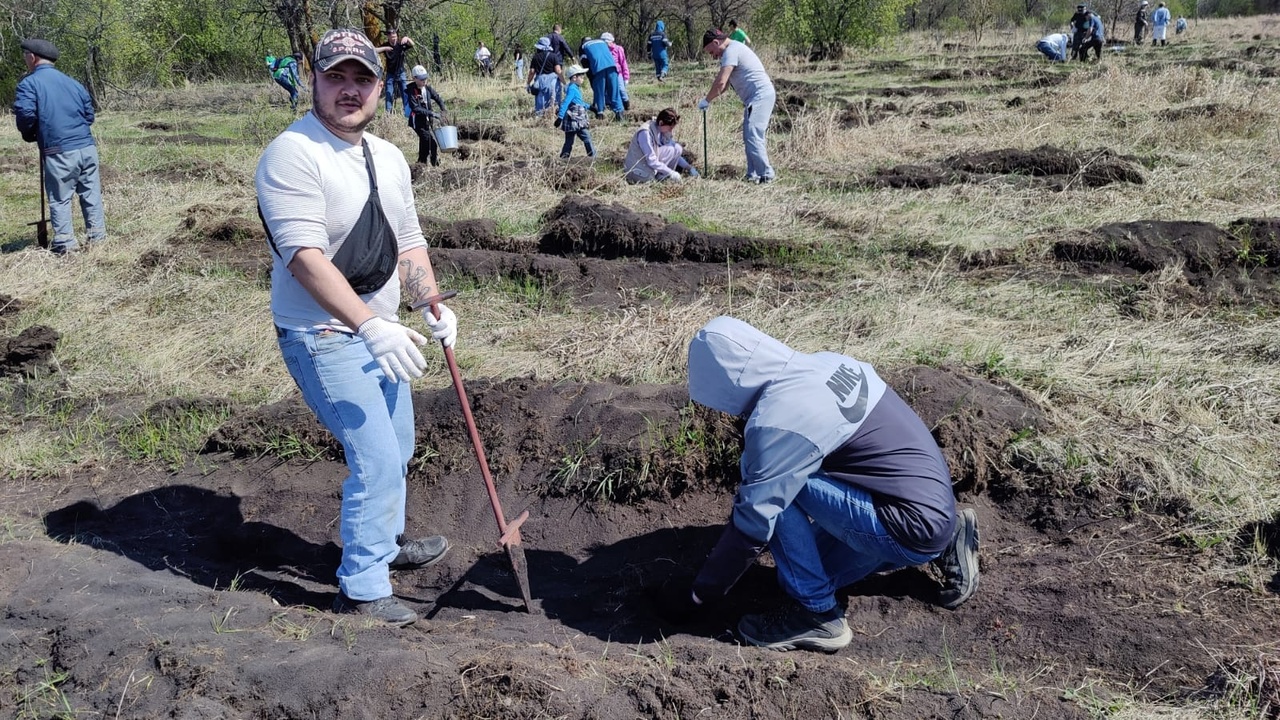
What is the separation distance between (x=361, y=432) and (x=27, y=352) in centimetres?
421

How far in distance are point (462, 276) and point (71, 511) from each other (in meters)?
3.32

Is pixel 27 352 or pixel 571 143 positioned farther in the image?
pixel 571 143

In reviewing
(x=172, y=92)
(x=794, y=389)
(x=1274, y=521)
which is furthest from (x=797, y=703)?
(x=172, y=92)

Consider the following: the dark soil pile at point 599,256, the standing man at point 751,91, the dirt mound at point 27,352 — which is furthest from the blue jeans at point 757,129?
the dirt mound at point 27,352

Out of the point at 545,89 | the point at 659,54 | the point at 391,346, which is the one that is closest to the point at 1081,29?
the point at 659,54

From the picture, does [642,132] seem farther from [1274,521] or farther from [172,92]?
[172,92]

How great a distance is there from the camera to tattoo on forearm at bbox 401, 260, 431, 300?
130 inches

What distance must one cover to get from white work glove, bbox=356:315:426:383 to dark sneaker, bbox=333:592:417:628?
0.91 m

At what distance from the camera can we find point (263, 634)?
3057 millimetres

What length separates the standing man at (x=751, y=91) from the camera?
32.0 feet

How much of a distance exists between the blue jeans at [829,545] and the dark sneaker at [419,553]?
58.2 inches

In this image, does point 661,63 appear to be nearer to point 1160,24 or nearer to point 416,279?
point 1160,24

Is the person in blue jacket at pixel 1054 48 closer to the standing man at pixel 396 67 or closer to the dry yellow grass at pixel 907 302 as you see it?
the dry yellow grass at pixel 907 302

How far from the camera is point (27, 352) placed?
6051mm
